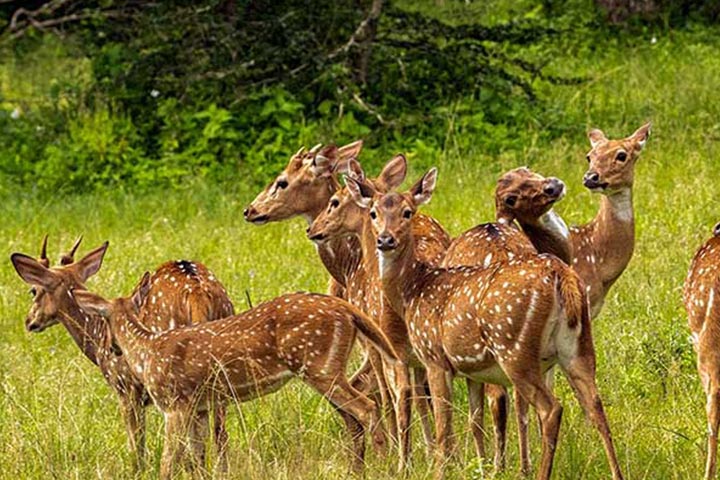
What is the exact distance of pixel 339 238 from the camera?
872 centimetres

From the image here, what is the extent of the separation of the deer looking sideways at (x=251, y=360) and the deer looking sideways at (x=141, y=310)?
0.28 meters

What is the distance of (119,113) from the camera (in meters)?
15.9

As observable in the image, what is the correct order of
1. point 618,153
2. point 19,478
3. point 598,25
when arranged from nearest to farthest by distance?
point 19,478 → point 618,153 → point 598,25

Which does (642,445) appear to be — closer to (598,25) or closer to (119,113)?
(119,113)

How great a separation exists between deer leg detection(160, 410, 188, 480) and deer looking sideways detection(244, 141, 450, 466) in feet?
3.49

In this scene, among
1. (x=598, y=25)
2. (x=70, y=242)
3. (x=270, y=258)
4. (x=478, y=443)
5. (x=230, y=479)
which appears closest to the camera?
(x=230, y=479)

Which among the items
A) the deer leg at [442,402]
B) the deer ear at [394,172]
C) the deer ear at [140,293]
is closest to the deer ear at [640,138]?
the deer ear at [394,172]

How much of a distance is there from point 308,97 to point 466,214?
3574 millimetres

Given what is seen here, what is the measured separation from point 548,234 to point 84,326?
7.87ft

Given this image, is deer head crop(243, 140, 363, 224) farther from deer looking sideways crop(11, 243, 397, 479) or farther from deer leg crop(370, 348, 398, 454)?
deer looking sideways crop(11, 243, 397, 479)

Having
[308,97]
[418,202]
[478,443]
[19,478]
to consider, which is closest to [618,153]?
[418,202]

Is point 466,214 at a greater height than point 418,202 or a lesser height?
lesser

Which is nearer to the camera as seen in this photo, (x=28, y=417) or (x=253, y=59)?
(x=28, y=417)

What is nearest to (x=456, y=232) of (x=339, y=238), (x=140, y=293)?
(x=339, y=238)
